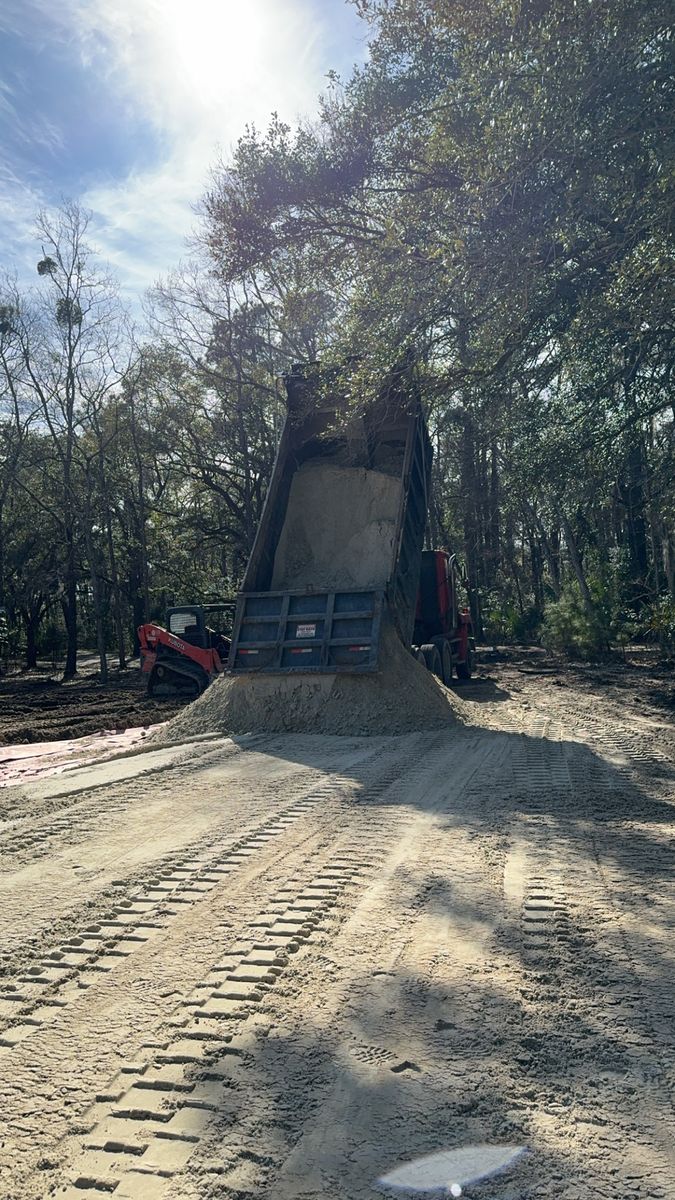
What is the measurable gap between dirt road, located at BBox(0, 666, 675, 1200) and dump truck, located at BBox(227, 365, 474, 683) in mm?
4511

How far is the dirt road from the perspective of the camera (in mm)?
2615

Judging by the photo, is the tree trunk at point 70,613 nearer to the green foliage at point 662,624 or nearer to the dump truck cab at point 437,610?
the dump truck cab at point 437,610

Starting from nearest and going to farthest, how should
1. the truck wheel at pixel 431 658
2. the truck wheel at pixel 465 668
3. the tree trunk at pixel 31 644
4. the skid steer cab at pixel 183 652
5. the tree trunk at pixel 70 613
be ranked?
the truck wheel at pixel 431 658 < the skid steer cab at pixel 183 652 < the truck wheel at pixel 465 668 < the tree trunk at pixel 70 613 < the tree trunk at pixel 31 644

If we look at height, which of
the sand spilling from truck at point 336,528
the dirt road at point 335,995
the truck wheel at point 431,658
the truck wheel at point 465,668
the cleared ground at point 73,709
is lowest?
the dirt road at point 335,995

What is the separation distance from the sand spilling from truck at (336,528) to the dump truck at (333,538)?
15 mm

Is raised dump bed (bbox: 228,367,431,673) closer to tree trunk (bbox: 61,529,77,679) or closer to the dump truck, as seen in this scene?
the dump truck

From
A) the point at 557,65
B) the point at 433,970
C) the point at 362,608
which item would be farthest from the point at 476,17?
the point at 433,970

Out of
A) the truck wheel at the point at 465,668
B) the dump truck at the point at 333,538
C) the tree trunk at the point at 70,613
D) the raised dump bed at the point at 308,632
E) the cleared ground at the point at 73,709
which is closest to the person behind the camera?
the raised dump bed at the point at 308,632

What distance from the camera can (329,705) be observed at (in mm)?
11258

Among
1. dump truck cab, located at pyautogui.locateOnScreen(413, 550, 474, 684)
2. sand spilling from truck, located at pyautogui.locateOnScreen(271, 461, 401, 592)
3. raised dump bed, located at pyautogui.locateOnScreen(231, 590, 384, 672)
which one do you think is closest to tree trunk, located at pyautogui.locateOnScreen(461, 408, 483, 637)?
dump truck cab, located at pyautogui.locateOnScreen(413, 550, 474, 684)

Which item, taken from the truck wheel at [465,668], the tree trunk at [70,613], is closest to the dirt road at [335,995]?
the truck wheel at [465,668]

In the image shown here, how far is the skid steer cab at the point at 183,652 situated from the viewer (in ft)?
58.0

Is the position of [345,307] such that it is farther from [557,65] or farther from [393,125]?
[557,65]

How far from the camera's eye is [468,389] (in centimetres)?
1055
